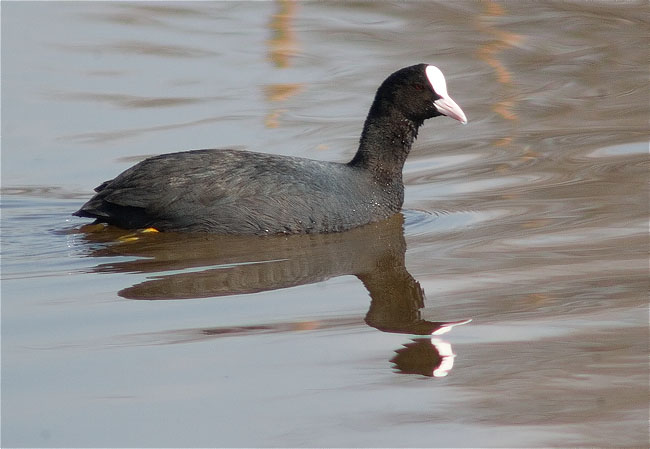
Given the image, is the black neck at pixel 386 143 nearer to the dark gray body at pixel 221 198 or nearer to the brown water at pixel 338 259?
the brown water at pixel 338 259

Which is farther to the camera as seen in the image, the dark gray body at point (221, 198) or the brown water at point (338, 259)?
the dark gray body at point (221, 198)

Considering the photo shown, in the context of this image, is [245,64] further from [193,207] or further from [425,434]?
[425,434]

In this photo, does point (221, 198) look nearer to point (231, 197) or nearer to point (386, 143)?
point (231, 197)

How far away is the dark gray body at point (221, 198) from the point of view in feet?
21.8

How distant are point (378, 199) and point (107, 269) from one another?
69.6 inches

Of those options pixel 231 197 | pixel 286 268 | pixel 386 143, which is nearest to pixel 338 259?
pixel 286 268

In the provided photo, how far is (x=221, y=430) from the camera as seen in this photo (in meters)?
4.02

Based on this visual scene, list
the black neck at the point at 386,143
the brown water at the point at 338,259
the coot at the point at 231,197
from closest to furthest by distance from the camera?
the brown water at the point at 338,259 → the coot at the point at 231,197 → the black neck at the point at 386,143

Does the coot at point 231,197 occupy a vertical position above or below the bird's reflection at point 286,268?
above

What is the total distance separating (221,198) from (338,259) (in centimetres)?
82

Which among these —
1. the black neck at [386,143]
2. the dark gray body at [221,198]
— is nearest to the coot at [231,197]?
the dark gray body at [221,198]

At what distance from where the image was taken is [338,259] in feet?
20.5

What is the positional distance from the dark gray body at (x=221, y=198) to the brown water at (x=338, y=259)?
9 cm

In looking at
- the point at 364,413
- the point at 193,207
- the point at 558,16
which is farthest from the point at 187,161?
the point at 558,16
